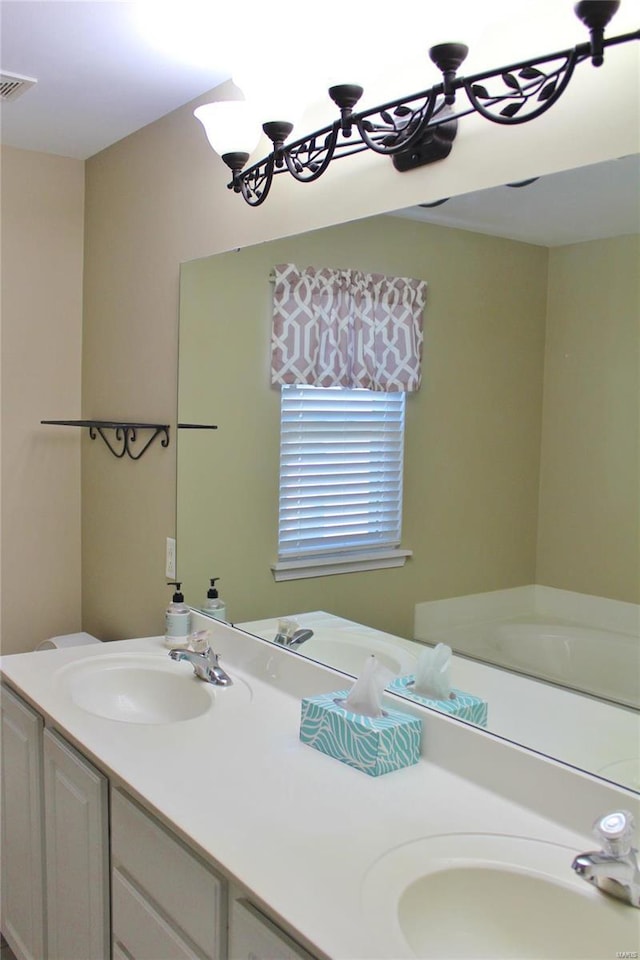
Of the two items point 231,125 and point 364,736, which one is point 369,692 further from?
point 231,125

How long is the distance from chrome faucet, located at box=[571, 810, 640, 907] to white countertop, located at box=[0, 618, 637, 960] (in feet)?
0.39

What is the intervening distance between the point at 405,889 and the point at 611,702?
1.50ft

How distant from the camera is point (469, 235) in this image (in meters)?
1.67

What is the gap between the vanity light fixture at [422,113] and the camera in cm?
129

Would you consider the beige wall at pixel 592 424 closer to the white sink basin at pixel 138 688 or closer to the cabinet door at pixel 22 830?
the white sink basin at pixel 138 688

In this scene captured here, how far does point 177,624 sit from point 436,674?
99 centimetres

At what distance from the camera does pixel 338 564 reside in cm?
207

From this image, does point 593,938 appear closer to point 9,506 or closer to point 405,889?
point 405,889

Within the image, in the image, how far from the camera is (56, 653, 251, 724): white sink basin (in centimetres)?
221

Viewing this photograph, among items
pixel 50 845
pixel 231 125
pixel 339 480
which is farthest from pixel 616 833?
pixel 231 125

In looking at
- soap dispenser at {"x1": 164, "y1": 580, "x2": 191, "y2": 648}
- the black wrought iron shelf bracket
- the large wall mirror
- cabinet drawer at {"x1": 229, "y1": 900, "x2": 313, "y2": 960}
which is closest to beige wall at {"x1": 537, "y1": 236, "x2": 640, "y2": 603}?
the large wall mirror

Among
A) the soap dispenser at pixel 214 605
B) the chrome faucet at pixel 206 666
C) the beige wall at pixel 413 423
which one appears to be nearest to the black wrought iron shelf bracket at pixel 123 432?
the beige wall at pixel 413 423

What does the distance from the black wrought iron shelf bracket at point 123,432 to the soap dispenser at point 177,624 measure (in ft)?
1.65

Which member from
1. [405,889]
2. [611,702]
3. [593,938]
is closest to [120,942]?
[405,889]
